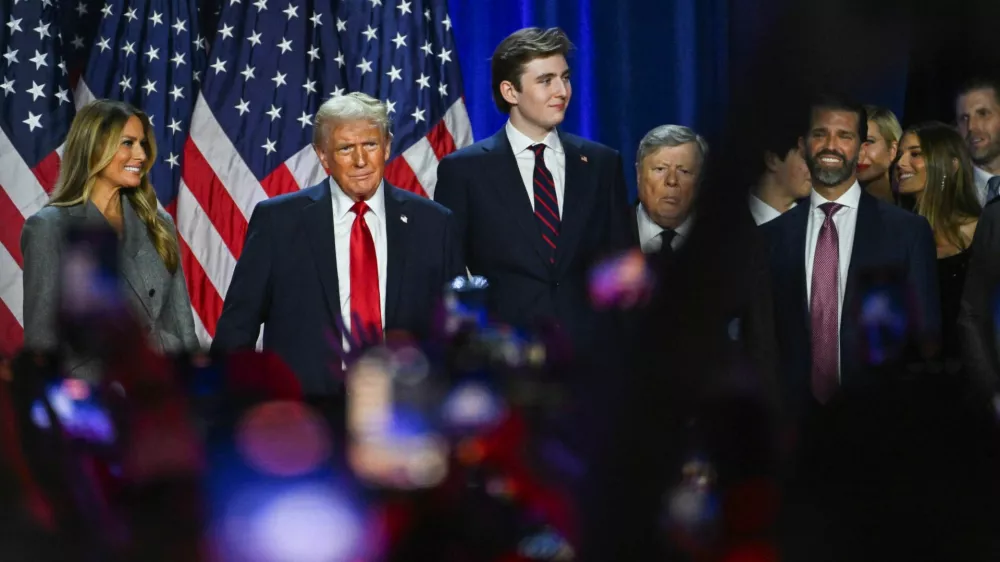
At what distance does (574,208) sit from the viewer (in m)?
2.36

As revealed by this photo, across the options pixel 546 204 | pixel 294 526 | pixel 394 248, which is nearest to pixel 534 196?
pixel 546 204

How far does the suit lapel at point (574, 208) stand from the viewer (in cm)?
236

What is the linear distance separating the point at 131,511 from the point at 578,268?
1599 mm

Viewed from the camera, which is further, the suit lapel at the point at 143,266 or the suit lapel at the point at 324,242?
the suit lapel at the point at 143,266

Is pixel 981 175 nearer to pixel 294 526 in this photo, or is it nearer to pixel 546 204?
pixel 546 204

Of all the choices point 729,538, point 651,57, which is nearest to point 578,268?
point 729,538

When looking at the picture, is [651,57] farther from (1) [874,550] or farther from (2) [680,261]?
(2) [680,261]

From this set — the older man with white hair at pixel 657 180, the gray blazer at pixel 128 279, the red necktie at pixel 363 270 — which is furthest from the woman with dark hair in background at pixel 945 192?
the gray blazer at pixel 128 279

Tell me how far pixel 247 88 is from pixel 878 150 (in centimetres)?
206

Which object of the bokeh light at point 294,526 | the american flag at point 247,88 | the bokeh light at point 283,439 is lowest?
the bokeh light at point 294,526

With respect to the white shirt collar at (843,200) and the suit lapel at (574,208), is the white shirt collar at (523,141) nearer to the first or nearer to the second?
the suit lapel at (574,208)

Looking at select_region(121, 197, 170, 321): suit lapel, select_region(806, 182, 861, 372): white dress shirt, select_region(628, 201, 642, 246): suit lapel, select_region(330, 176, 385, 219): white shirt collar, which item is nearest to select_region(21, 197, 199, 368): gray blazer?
select_region(121, 197, 170, 321): suit lapel

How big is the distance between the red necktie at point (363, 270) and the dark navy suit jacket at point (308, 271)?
2 centimetres

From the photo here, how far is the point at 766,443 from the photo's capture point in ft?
1.98
